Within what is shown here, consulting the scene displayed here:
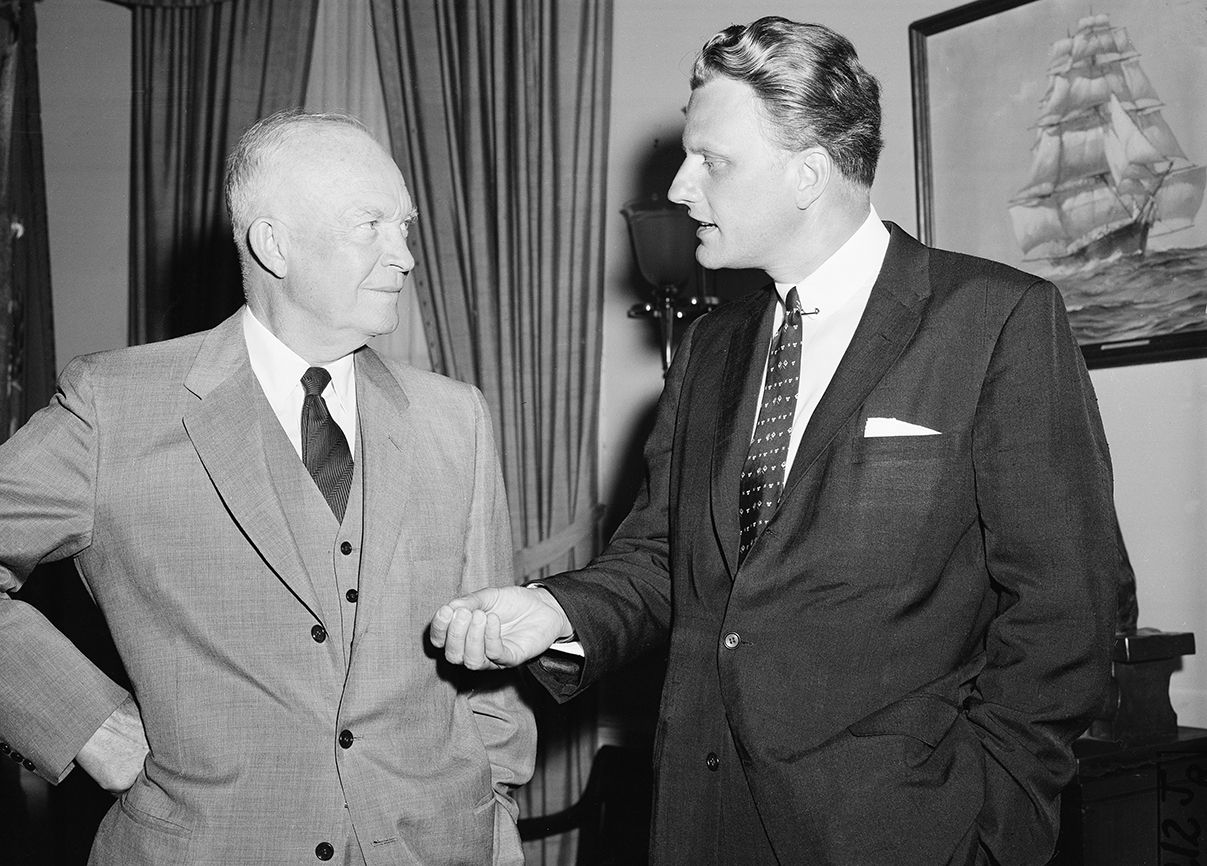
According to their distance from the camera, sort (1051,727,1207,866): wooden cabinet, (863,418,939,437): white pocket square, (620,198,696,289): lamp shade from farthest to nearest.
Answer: (620,198,696,289): lamp shade
(1051,727,1207,866): wooden cabinet
(863,418,939,437): white pocket square

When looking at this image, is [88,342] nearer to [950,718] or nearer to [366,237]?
[366,237]

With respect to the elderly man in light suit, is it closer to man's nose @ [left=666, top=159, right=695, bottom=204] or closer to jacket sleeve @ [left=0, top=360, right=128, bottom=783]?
jacket sleeve @ [left=0, top=360, right=128, bottom=783]

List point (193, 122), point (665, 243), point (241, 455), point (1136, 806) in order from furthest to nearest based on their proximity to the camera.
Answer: point (193, 122) < point (665, 243) < point (1136, 806) < point (241, 455)

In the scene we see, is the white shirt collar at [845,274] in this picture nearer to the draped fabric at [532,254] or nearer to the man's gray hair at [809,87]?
the man's gray hair at [809,87]

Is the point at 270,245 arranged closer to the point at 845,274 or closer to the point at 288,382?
the point at 288,382

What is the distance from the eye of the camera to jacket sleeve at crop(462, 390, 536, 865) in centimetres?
224

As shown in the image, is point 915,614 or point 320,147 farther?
point 320,147

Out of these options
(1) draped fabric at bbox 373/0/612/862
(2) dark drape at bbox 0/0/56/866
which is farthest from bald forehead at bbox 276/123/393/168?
(2) dark drape at bbox 0/0/56/866

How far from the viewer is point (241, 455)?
2016 millimetres

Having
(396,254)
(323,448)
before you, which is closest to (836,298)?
(396,254)

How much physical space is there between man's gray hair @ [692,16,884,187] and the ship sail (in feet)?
4.46

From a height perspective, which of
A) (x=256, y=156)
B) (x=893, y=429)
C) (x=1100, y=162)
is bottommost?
(x=893, y=429)

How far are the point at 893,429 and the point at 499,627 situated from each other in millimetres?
728

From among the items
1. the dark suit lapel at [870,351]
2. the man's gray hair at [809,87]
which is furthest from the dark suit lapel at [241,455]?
the man's gray hair at [809,87]
